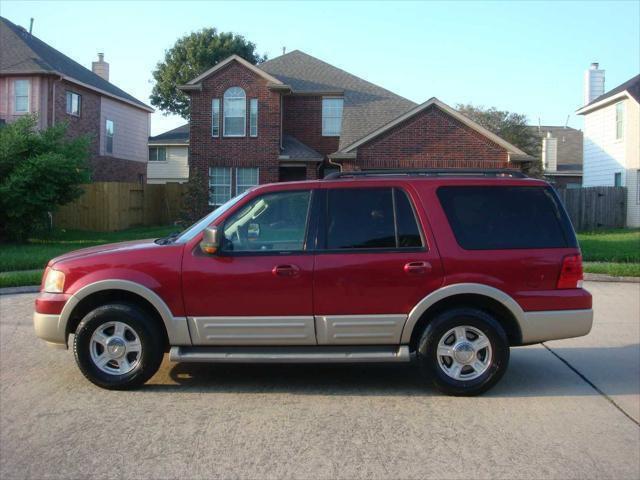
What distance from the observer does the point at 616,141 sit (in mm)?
32125

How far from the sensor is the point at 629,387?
6.82 m

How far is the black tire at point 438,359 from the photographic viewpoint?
20.8 feet

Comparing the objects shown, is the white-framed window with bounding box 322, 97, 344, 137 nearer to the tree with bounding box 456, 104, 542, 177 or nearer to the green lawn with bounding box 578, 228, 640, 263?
the green lawn with bounding box 578, 228, 640, 263

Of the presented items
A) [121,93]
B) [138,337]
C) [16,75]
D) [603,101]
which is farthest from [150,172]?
[138,337]

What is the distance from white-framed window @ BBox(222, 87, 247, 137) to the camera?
30422 millimetres

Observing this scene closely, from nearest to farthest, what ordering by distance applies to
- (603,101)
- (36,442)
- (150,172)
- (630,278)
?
(36,442), (630,278), (603,101), (150,172)

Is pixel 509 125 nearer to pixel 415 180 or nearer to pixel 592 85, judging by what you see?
pixel 592 85

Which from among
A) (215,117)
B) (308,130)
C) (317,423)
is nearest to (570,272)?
(317,423)

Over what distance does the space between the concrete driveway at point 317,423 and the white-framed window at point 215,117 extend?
76.6ft

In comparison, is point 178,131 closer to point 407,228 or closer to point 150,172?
point 150,172

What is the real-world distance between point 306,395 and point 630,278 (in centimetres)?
1115

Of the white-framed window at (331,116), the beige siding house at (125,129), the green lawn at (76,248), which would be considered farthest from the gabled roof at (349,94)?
the beige siding house at (125,129)

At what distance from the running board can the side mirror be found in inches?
35.3

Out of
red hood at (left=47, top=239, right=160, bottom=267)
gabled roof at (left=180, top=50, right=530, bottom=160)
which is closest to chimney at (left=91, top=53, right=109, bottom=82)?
gabled roof at (left=180, top=50, right=530, bottom=160)
